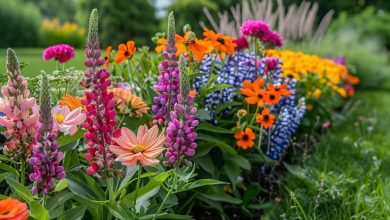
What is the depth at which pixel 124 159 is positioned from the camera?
56.8 inches

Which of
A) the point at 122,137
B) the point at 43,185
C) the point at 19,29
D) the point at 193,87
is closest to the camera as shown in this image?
the point at 43,185

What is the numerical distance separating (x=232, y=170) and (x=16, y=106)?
1.31m

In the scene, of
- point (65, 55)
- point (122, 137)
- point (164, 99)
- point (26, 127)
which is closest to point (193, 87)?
point (65, 55)

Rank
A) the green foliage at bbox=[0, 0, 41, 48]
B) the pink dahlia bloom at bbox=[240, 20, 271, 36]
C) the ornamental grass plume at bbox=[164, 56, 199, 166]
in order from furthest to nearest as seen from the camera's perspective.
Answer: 1. the green foliage at bbox=[0, 0, 41, 48]
2. the pink dahlia bloom at bbox=[240, 20, 271, 36]
3. the ornamental grass plume at bbox=[164, 56, 199, 166]

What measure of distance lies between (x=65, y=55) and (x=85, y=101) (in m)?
0.96

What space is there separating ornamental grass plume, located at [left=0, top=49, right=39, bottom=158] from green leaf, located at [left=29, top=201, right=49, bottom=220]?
0.64 feet

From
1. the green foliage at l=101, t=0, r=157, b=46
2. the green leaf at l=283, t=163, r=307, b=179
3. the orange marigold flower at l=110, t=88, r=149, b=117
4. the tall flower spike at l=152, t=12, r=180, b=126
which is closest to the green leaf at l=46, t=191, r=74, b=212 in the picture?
the tall flower spike at l=152, t=12, r=180, b=126

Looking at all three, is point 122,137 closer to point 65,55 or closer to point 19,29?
point 65,55

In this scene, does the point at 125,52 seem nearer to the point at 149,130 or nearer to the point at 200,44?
the point at 200,44

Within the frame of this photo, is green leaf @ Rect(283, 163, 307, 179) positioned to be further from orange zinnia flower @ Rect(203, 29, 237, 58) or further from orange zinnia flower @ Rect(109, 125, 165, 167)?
orange zinnia flower @ Rect(109, 125, 165, 167)

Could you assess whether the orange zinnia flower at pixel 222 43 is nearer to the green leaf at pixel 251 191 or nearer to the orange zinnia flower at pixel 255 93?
the orange zinnia flower at pixel 255 93

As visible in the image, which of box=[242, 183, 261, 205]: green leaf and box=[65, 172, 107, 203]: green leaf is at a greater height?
box=[65, 172, 107, 203]: green leaf

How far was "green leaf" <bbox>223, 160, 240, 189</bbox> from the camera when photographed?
2424mm

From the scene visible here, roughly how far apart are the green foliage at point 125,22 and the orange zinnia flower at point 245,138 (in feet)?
40.9
